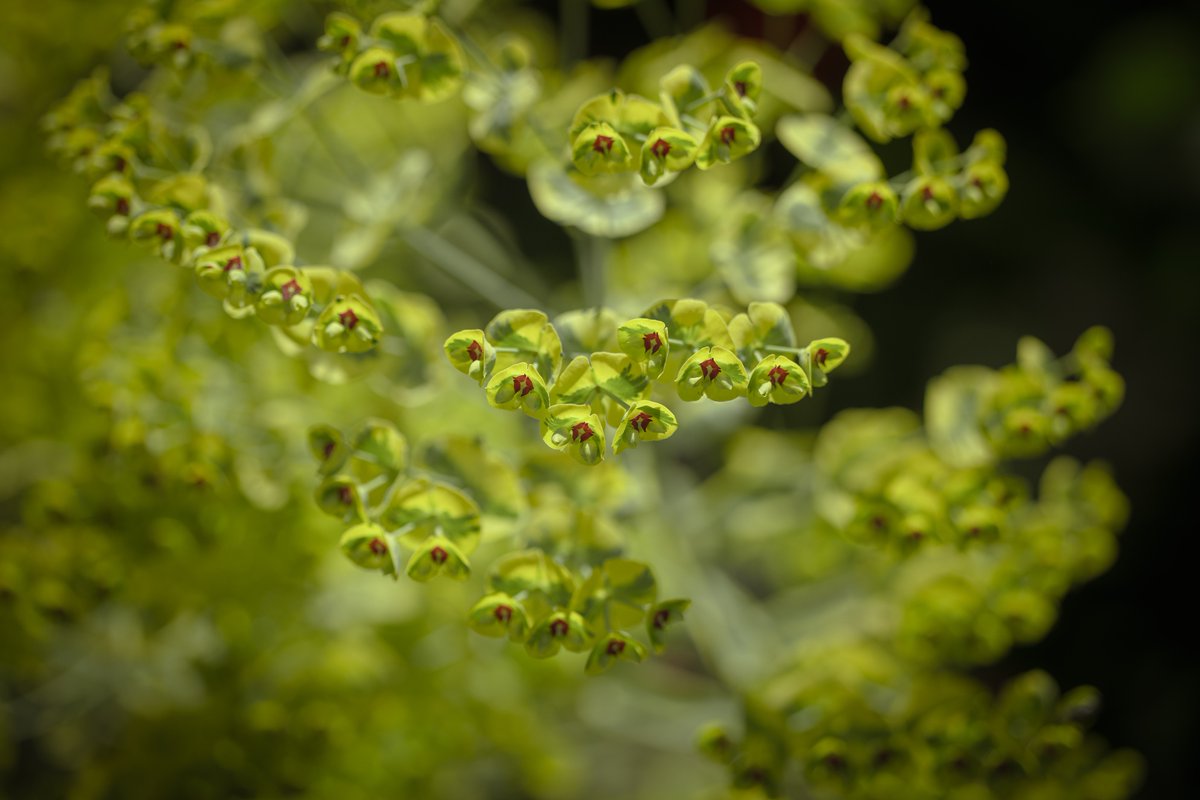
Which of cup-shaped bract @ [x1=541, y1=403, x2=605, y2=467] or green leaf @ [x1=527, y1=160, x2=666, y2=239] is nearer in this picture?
cup-shaped bract @ [x1=541, y1=403, x2=605, y2=467]

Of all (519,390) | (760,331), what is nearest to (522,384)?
(519,390)

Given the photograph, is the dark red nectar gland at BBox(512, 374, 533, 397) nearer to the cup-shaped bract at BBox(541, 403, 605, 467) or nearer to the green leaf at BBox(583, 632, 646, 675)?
the cup-shaped bract at BBox(541, 403, 605, 467)

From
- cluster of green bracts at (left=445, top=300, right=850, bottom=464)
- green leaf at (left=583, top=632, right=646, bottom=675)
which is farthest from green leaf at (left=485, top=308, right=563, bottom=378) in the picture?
green leaf at (left=583, top=632, right=646, bottom=675)

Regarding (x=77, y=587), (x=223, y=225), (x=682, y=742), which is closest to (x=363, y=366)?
(x=223, y=225)

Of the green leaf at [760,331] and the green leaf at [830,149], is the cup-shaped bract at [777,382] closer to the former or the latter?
the green leaf at [760,331]

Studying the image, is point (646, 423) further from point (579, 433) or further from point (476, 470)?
point (476, 470)
